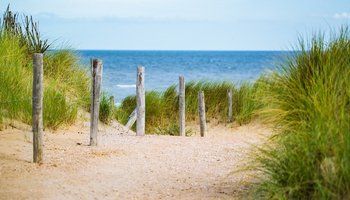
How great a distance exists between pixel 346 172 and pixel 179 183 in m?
2.83

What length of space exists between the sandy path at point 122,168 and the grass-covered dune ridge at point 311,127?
1.07 meters

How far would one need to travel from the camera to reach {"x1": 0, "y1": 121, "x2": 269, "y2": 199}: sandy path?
22.5 ft

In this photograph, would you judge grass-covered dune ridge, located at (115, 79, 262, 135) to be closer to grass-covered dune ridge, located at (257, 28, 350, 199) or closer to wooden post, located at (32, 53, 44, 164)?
wooden post, located at (32, 53, 44, 164)

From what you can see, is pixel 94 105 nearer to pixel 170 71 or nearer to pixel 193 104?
pixel 193 104

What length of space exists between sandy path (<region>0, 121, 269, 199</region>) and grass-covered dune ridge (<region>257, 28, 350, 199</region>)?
1.07 metres

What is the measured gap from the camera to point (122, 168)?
8.28 meters

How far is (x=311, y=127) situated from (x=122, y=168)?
140 inches

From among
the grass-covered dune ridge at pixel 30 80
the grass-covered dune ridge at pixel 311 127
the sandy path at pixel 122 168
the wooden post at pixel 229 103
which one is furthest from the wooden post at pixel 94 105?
the wooden post at pixel 229 103

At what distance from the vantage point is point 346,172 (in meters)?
4.89

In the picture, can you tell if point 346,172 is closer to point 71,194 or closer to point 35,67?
point 71,194

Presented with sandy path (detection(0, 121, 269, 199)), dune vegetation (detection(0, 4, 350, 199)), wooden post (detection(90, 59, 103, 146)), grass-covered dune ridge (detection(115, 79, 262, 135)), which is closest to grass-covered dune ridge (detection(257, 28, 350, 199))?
dune vegetation (detection(0, 4, 350, 199))

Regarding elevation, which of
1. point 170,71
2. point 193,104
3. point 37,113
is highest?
point 170,71

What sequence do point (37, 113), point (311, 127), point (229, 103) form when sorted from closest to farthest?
1. point (311, 127)
2. point (37, 113)
3. point (229, 103)

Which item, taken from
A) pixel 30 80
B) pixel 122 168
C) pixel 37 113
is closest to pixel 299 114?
pixel 122 168
